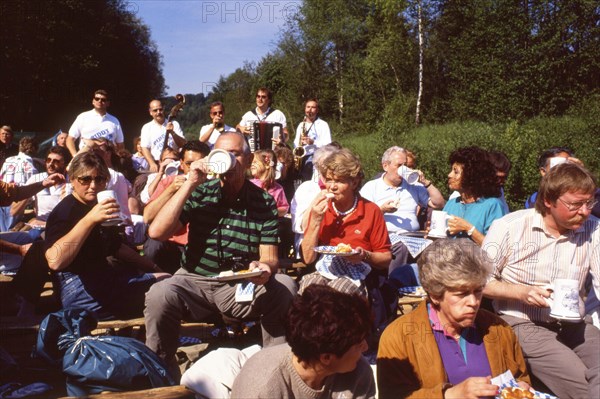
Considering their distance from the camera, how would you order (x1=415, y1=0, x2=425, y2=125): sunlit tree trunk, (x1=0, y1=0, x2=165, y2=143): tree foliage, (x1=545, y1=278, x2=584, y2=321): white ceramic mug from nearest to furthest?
(x1=545, y1=278, x2=584, y2=321): white ceramic mug
(x1=0, y1=0, x2=165, y2=143): tree foliage
(x1=415, y1=0, x2=425, y2=125): sunlit tree trunk

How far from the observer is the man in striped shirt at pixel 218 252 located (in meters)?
3.74

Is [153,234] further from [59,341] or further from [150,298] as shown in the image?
[59,341]

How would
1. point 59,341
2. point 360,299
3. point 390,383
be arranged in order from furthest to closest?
point 59,341 → point 390,383 → point 360,299

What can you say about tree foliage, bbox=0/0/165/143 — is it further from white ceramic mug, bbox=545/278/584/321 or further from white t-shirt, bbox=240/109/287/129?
white ceramic mug, bbox=545/278/584/321

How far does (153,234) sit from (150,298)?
0.49 m

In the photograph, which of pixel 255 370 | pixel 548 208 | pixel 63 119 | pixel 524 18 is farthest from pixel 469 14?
pixel 255 370

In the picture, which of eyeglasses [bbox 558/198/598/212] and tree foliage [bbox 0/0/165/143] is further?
tree foliage [bbox 0/0/165/143]

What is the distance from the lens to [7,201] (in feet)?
15.0

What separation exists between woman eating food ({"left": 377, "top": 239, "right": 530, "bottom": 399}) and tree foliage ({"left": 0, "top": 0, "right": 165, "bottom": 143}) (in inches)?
1045

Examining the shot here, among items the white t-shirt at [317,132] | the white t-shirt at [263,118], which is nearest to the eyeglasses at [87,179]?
the white t-shirt at [263,118]

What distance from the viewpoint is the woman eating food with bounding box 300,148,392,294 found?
13.2 feet

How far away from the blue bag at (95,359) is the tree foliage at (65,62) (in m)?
25.3

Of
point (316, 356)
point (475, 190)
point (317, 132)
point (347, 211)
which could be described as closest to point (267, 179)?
point (347, 211)

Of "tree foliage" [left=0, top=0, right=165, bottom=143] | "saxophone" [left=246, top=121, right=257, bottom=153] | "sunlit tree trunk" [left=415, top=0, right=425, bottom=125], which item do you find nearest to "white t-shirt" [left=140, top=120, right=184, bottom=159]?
"saxophone" [left=246, top=121, right=257, bottom=153]
